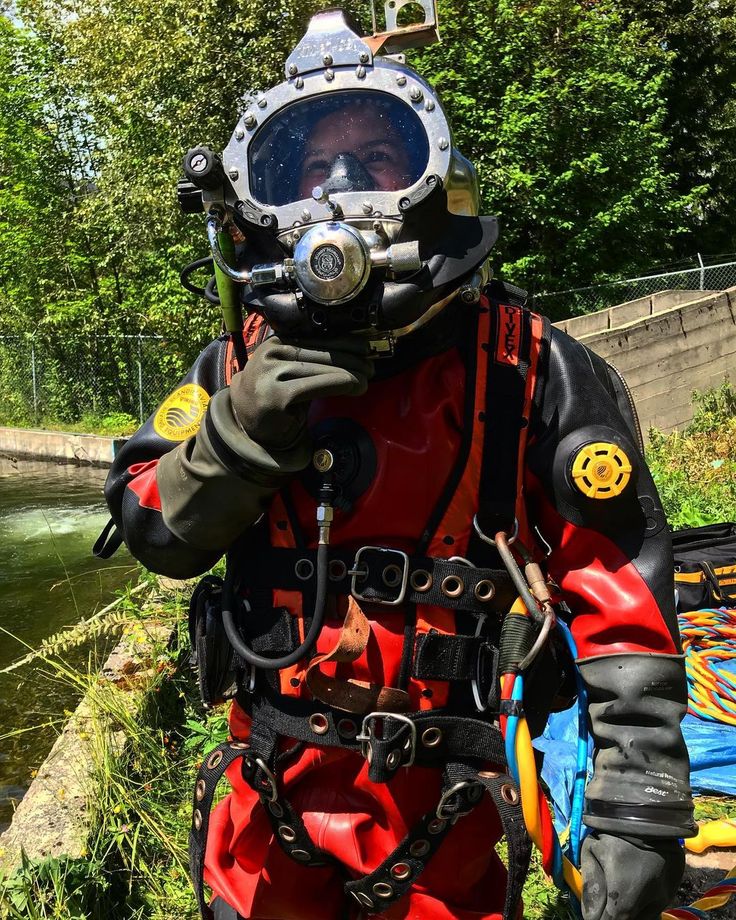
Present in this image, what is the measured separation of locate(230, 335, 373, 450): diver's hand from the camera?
1333 millimetres

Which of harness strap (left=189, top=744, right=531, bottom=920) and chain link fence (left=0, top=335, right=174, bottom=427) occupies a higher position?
chain link fence (left=0, top=335, right=174, bottom=427)

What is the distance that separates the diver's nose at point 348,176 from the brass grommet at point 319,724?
901 mm

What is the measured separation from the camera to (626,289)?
502 inches

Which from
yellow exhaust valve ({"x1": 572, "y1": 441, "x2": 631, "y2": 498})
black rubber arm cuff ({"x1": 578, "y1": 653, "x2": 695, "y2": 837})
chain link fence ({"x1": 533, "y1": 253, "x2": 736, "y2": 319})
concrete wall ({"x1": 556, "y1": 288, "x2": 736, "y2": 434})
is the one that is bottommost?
black rubber arm cuff ({"x1": 578, "y1": 653, "x2": 695, "y2": 837})

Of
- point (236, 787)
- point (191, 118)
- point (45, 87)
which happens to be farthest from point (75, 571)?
point (45, 87)

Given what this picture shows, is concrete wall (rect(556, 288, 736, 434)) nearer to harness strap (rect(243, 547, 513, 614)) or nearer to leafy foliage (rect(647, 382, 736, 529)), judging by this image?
leafy foliage (rect(647, 382, 736, 529))

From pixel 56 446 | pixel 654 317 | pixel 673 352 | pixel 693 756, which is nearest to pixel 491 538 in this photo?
pixel 693 756

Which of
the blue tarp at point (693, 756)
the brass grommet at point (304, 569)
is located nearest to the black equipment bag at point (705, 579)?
the blue tarp at point (693, 756)

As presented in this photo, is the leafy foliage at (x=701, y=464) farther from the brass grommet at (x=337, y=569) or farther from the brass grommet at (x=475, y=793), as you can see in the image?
the brass grommet at (x=337, y=569)

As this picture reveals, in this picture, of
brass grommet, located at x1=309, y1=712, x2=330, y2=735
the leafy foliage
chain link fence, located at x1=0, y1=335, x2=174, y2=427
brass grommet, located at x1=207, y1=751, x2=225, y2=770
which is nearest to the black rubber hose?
brass grommet, located at x1=309, y1=712, x2=330, y2=735

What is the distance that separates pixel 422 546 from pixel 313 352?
0.39 metres

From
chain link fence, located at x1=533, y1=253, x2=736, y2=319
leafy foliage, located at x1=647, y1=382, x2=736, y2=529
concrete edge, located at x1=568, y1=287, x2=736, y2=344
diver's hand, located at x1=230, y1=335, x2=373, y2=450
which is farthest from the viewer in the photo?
chain link fence, located at x1=533, y1=253, x2=736, y2=319

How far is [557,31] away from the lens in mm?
12258

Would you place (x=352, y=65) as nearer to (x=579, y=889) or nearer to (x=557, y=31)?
(x=579, y=889)
